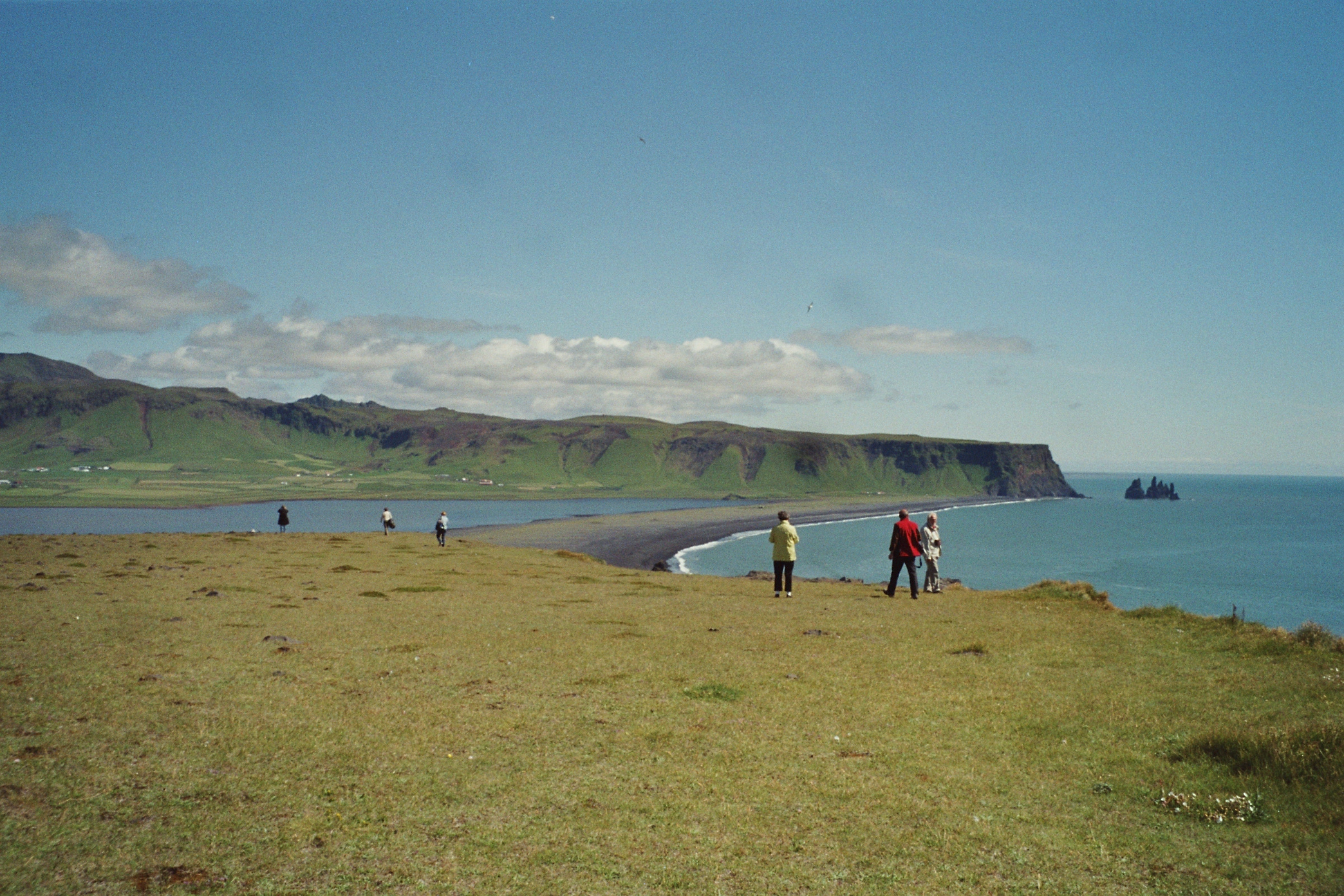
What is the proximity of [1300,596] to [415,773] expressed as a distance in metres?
118

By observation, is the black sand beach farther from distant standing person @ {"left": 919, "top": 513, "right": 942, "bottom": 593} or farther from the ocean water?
distant standing person @ {"left": 919, "top": 513, "right": 942, "bottom": 593}

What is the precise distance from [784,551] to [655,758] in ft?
63.0

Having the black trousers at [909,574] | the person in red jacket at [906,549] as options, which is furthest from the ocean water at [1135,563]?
the person in red jacket at [906,549]

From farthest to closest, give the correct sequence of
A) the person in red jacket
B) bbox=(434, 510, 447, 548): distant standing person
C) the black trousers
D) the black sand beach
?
the black sand beach < bbox=(434, 510, 447, 548): distant standing person < the black trousers < the person in red jacket

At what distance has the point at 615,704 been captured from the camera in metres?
12.7

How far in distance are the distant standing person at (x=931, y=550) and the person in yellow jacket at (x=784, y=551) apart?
16.5ft

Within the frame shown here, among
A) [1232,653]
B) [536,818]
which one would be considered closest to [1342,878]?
[536,818]

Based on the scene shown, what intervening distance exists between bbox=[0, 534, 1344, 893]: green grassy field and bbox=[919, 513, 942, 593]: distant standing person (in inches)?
407

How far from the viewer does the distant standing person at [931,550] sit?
30531 millimetres

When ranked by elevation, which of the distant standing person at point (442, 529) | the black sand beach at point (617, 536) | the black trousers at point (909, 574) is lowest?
the black sand beach at point (617, 536)

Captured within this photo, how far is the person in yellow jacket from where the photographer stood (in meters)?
28.9

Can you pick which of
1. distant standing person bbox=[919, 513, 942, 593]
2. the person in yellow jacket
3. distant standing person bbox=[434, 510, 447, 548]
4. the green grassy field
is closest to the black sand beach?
distant standing person bbox=[434, 510, 447, 548]

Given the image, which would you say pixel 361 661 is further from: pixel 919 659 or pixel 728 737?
pixel 919 659

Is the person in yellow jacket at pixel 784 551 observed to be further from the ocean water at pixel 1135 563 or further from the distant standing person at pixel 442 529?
the ocean water at pixel 1135 563
